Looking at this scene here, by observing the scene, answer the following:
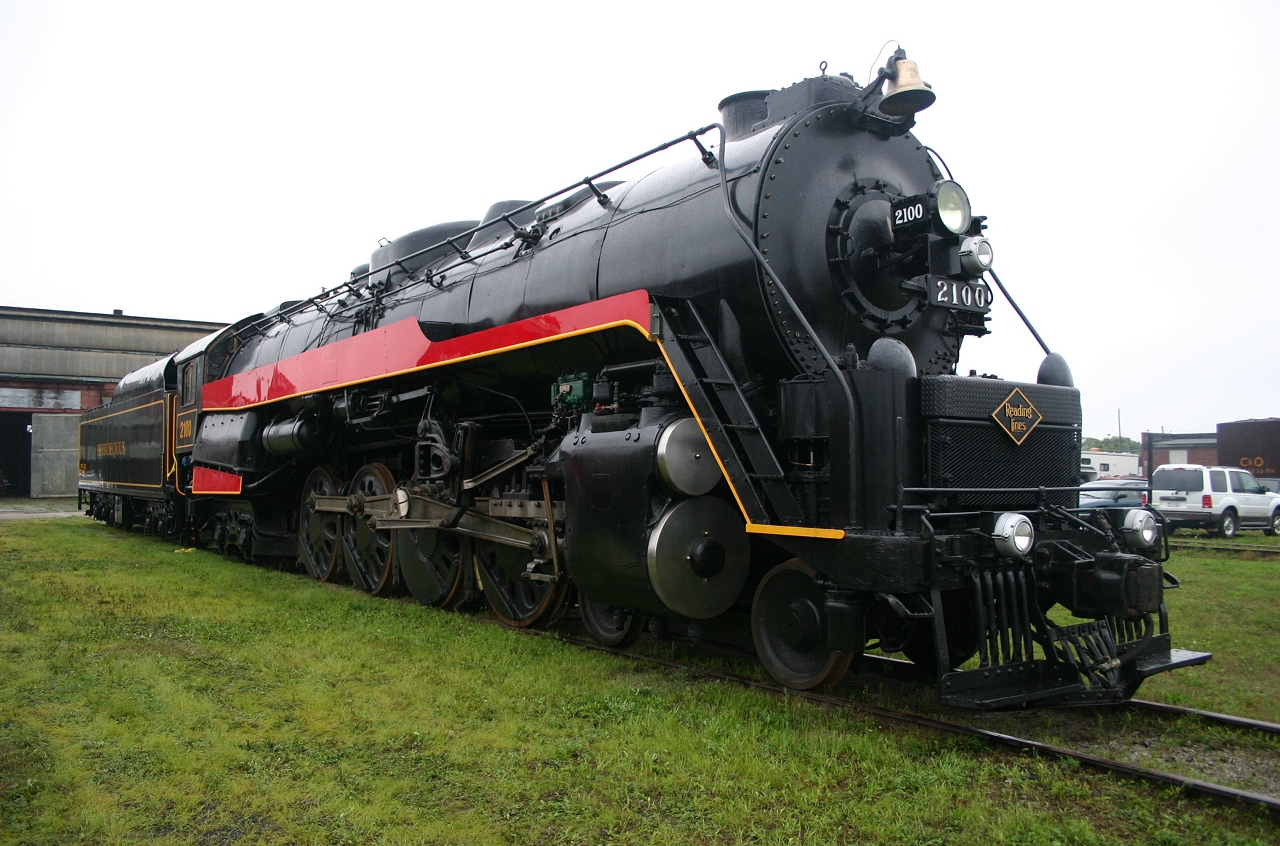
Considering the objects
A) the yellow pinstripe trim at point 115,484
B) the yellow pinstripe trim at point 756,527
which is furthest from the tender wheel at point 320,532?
the yellow pinstripe trim at point 756,527

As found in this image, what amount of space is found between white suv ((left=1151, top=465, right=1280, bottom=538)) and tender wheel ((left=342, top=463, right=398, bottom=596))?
51.3 ft

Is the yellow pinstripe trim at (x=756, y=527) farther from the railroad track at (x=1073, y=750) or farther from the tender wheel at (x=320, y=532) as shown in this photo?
the tender wheel at (x=320, y=532)

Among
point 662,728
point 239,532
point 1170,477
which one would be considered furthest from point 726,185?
point 1170,477

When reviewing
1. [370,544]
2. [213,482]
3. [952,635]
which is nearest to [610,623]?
[952,635]

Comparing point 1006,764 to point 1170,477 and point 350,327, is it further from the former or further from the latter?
point 1170,477

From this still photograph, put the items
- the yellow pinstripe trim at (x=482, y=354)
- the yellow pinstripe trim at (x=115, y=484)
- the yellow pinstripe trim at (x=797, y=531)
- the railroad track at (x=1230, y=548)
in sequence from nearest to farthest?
the yellow pinstripe trim at (x=797, y=531) < the yellow pinstripe trim at (x=482, y=354) < the railroad track at (x=1230, y=548) < the yellow pinstripe trim at (x=115, y=484)

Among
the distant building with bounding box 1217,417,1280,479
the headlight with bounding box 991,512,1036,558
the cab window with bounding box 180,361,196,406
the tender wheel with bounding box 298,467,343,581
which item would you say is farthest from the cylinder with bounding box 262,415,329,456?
the distant building with bounding box 1217,417,1280,479

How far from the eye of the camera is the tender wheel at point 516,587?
23.4ft

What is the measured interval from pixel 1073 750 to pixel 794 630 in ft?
4.87

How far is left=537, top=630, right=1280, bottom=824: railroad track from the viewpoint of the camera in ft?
12.1

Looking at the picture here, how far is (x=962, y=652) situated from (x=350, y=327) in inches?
294

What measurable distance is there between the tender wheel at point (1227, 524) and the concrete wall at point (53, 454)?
37053 mm

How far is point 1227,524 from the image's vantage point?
18.6 m

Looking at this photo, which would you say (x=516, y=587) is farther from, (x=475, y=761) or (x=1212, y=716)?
(x=1212, y=716)
